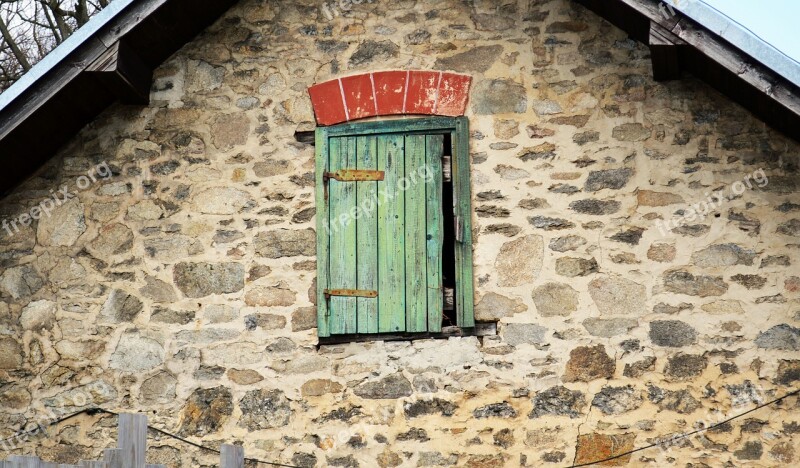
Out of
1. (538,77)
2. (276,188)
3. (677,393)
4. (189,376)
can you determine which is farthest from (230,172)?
(677,393)

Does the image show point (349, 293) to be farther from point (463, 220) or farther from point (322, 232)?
point (463, 220)

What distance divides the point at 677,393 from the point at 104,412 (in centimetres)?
346

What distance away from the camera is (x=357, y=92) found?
7.07 metres

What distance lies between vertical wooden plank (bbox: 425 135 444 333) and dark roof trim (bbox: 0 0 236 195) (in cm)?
175

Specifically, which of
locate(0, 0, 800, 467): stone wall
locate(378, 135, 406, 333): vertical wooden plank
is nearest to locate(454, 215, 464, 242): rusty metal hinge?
locate(0, 0, 800, 467): stone wall

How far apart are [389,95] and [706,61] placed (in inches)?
76.3

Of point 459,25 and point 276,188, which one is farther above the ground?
point 459,25

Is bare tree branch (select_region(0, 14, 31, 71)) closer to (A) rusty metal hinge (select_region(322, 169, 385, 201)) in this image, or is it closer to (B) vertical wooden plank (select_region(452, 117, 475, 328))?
(A) rusty metal hinge (select_region(322, 169, 385, 201))

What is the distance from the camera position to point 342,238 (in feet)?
22.5

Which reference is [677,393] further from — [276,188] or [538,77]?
[276,188]

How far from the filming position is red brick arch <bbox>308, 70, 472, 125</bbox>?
22.8 ft

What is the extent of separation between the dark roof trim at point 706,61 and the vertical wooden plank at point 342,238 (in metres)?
1.80

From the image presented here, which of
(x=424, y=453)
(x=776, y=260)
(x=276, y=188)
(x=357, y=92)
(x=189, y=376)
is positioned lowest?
(x=424, y=453)

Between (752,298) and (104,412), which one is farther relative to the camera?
(104,412)
